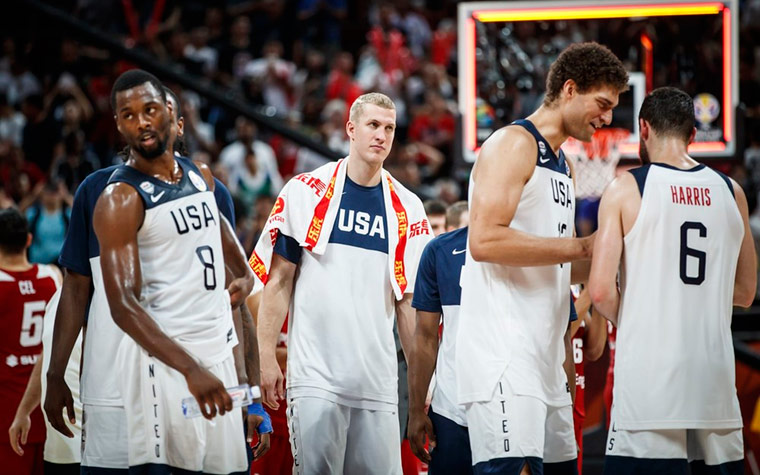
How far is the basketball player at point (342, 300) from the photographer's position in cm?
554

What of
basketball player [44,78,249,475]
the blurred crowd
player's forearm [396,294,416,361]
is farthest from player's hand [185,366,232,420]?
the blurred crowd

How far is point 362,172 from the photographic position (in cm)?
581

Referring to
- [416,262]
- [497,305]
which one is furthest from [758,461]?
[497,305]

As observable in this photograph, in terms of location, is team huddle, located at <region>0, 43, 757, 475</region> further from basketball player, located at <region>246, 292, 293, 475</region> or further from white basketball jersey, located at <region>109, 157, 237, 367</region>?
basketball player, located at <region>246, 292, 293, 475</region>

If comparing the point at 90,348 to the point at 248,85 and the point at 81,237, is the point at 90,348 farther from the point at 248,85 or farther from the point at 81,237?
the point at 248,85

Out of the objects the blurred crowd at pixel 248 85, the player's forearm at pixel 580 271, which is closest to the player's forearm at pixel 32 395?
the player's forearm at pixel 580 271

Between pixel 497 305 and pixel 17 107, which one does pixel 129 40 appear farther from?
pixel 497 305

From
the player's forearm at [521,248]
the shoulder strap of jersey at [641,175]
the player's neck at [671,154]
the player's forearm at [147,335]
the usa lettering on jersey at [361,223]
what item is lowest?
the player's forearm at [147,335]

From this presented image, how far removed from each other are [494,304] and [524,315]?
142 millimetres

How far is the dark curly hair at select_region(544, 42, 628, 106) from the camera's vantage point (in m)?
4.51

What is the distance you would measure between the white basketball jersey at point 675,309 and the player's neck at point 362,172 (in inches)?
69.5

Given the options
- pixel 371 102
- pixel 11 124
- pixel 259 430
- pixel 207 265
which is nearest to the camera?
pixel 207 265

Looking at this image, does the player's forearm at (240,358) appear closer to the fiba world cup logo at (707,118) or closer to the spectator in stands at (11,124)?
the fiba world cup logo at (707,118)

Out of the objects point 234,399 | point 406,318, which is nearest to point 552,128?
point 406,318
